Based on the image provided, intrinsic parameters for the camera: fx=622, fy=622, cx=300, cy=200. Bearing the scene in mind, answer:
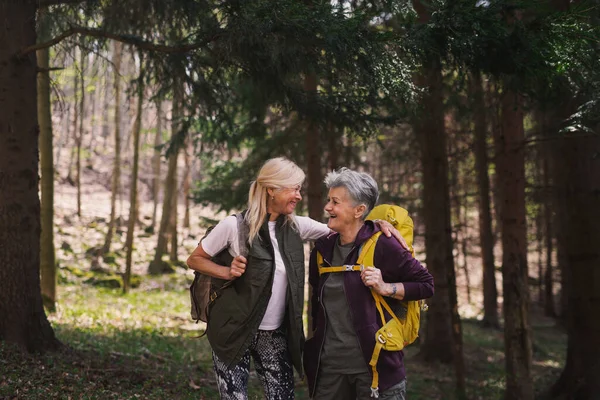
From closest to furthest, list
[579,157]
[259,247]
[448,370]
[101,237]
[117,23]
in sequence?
[259,247] < [117,23] < [579,157] < [448,370] < [101,237]

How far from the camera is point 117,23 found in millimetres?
8125

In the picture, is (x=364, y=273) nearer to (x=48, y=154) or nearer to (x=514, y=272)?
(x=514, y=272)

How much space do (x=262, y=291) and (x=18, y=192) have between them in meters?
4.33

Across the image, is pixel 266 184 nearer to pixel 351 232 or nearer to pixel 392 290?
pixel 351 232

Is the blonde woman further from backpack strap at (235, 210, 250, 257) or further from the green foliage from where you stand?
the green foliage

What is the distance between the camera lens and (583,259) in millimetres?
9141

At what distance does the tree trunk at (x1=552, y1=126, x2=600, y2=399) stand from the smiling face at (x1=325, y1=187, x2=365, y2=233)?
21.0 ft

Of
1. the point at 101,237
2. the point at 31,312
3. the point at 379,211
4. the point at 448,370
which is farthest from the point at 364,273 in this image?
the point at 101,237

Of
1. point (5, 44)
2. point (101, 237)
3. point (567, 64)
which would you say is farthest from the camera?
point (101, 237)

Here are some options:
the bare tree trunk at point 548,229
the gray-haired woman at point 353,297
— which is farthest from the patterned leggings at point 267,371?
the bare tree trunk at point 548,229

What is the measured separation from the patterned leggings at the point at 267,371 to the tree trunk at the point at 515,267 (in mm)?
5357

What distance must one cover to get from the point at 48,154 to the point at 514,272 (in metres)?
9.49

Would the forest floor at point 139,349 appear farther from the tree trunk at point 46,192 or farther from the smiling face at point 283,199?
the smiling face at point 283,199

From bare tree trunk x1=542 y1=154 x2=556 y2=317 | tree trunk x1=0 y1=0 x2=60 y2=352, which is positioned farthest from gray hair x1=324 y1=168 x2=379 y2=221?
bare tree trunk x1=542 y1=154 x2=556 y2=317
